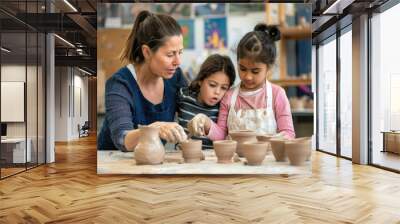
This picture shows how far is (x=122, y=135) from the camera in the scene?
16.2ft

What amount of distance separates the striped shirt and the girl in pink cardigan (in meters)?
0.06

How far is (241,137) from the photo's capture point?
16.1 feet

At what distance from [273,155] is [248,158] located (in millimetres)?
307

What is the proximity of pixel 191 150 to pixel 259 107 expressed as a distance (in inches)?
38.2

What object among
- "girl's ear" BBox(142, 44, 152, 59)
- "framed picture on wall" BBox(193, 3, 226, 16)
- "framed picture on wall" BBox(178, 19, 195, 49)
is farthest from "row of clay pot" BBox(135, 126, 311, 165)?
"framed picture on wall" BBox(193, 3, 226, 16)

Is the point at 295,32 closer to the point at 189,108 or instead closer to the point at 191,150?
the point at 189,108

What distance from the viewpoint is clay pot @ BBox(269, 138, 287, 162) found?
489 cm

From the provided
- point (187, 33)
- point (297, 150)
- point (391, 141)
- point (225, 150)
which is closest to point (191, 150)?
point (225, 150)

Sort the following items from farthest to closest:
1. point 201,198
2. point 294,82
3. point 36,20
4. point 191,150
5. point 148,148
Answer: point 36,20
point 294,82
point 191,150
point 148,148
point 201,198

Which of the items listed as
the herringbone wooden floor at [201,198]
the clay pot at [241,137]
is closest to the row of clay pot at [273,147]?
the clay pot at [241,137]

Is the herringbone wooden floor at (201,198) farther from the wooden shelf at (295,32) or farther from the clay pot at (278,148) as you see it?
the wooden shelf at (295,32)

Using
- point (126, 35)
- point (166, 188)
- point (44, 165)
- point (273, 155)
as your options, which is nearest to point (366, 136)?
point (273, 155)

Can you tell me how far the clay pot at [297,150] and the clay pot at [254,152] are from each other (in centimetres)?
30

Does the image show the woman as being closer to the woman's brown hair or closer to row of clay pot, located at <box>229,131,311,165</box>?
the woman's brown hair
